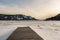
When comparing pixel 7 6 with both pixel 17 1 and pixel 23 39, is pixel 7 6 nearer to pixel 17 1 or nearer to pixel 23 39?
pixel 17 1

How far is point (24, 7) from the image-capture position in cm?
662

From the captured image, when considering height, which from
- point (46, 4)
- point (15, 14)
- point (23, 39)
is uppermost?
point (46, 4)

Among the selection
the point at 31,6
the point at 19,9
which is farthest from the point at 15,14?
the point at 31,6

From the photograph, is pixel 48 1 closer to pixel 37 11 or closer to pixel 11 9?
pixel 37 11

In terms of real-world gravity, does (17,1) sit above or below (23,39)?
above

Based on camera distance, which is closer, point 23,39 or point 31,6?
point 23,39

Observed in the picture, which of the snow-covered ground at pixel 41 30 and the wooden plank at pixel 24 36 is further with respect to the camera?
the snow-covered ground at pixel 41 30

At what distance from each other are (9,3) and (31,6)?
942mm

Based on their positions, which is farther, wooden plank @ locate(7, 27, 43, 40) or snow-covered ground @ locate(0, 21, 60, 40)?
snow-covered ground @ locate(0, 21, 60, 40)

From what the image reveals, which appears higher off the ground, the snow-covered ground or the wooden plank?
the wooden plank

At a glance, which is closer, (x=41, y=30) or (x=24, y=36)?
(x=24, y=36)

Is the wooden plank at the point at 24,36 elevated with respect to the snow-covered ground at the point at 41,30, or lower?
elevated

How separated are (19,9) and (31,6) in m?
0.54

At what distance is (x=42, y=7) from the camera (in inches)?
260
